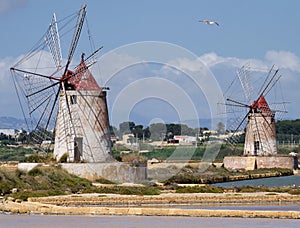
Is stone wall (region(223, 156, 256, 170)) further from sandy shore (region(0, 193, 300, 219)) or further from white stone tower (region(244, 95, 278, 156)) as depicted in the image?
sandy shore (region(0, 193, 300, 219))

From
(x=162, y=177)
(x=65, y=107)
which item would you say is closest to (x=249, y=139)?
(x=162, y=177)

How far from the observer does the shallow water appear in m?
21.8

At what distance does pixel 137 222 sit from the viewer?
22.7m

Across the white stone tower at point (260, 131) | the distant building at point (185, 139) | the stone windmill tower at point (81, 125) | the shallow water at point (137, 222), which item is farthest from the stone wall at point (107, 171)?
the distant building at point (185, 139)

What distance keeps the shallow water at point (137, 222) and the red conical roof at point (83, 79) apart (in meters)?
16.3

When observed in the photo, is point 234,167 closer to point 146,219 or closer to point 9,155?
point 9,155

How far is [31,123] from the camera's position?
128 ft

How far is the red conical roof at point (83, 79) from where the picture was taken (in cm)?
4038

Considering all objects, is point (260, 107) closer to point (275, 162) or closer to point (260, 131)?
point (260, 131)

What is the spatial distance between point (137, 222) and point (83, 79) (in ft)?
61.2

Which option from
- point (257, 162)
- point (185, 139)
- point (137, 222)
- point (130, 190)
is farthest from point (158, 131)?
point (137, 222)

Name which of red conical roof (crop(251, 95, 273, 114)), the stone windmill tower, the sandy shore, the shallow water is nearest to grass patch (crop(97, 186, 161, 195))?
the sandy shore

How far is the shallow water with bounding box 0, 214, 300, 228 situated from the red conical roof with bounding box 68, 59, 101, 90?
1635 centimetres

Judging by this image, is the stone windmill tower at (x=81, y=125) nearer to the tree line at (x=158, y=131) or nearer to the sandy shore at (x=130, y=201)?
the sandy shore at (x=130, y=201)
